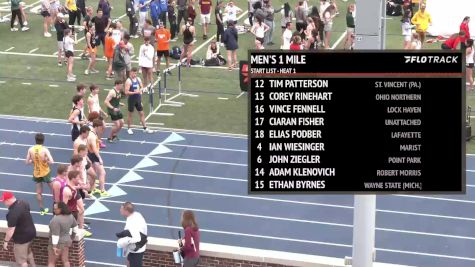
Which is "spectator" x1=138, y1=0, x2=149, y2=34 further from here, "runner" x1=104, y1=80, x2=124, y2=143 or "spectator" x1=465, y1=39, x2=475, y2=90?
"spectator" x1=465, y1=39, x2=475, y2=90

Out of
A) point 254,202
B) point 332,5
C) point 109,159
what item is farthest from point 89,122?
point 332,5

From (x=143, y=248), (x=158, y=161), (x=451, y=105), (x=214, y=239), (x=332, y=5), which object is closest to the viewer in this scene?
(x=451, y=105)

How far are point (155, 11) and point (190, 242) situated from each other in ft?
60.4

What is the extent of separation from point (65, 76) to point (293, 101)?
63.6ft

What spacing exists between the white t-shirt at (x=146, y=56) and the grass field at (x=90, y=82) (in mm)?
885

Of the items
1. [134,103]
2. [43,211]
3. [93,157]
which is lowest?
[43,211]

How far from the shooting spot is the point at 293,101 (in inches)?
439

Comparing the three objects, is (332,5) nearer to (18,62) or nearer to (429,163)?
(18,62)

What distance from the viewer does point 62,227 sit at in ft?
54.5

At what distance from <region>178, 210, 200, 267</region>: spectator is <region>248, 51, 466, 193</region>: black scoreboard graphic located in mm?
4774

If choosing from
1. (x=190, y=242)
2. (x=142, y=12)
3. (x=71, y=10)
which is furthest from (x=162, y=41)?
(x=190, y=242)

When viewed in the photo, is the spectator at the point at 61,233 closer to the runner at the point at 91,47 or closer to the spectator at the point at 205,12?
the runner at the point at 91,47

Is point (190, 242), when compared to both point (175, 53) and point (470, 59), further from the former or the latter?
point (175, 53)

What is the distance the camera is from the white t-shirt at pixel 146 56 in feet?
90.3
